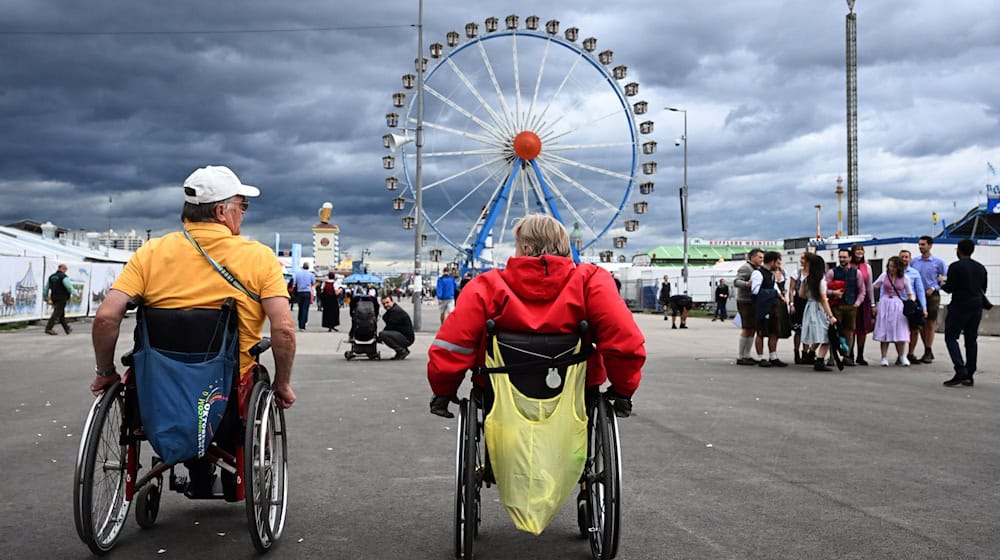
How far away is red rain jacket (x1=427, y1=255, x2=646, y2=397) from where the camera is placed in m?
3.75

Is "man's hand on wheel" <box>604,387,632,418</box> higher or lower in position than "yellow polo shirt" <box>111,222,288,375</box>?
lower

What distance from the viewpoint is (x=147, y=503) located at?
14.5 ft

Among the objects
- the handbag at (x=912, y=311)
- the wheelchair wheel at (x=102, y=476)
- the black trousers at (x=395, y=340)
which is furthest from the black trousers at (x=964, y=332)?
the wheelchair wheel at (x=102, y=476)

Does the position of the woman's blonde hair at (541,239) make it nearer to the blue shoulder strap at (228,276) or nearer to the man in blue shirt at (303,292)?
the blue shoulder strap at (228,276)

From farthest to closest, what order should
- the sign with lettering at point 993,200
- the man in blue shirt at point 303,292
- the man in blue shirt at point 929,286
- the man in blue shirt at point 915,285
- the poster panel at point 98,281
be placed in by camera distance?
the sign with lettering at point 993,200, the poster panel at point 98,281, the man in blue shirt at point 303,292, the man in blue shirt at point 929,286, the man in blue shirt at point 915,285

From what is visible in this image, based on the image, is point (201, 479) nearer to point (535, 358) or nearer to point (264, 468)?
point (264, 468)

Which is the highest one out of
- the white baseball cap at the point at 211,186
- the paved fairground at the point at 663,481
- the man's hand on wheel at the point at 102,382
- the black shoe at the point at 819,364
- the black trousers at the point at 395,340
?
the white baseball cap at the point at 211,186

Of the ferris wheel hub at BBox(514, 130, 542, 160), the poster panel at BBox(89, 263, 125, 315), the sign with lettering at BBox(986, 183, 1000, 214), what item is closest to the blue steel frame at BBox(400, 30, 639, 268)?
the ferris wheel hub at BBox(514, 130, 542, 160)

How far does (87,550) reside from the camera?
4090 mm

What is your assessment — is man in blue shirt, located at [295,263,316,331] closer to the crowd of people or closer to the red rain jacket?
the crowd of people

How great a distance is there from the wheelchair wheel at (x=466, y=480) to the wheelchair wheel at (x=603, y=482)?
0.50 meters

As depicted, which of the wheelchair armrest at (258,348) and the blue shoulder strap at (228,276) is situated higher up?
the blue shoulder strap at (228,276)

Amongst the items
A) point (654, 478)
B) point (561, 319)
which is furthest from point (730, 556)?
point (654, 478)

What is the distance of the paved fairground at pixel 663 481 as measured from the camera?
4.20 meters
